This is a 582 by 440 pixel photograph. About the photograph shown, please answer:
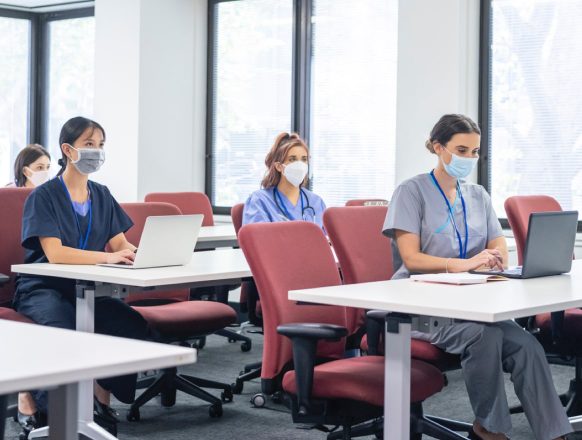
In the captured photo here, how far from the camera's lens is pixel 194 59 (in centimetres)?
707

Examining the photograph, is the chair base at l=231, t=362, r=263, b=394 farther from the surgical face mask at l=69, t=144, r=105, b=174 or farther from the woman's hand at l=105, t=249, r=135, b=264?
the surgical face mask at l=69, t=144, r=105, b=174

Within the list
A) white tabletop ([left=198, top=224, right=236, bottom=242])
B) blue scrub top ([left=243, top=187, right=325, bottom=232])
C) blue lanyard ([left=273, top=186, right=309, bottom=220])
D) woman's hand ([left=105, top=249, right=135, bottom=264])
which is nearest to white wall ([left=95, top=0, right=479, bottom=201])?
white tabletop ([left=198, top=224, right=236, bottom=242])

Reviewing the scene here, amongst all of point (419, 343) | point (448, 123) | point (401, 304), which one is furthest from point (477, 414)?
point (448, 123)

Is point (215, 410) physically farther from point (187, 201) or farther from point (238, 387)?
point (187, 201)

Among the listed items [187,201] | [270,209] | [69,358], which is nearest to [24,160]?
[187,201]

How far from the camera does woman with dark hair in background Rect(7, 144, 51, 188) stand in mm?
5137

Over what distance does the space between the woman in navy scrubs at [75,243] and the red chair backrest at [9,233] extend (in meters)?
0.10

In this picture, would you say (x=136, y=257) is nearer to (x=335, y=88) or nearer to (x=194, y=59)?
(x=335, y=88)

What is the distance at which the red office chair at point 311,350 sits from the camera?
2502 millimetres

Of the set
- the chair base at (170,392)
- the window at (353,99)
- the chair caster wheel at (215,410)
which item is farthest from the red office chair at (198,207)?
the window at (353,99)

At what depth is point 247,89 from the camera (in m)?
7.00

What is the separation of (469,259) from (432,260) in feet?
0.43

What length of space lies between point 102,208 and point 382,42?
3.22 meters

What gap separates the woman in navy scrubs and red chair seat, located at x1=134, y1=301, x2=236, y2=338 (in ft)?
0.44
